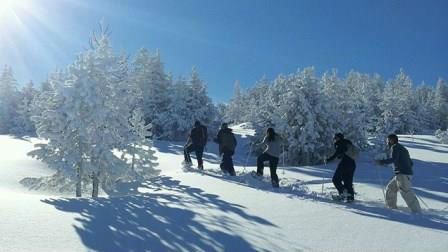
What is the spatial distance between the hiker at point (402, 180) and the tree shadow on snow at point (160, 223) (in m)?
3.82

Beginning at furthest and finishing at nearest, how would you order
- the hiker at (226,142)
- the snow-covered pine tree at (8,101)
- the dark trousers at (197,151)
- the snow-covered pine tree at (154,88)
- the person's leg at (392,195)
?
the snow-covered pine tree at (8,101) < the snow-covered pine tree at (154,88) < the dark trousers at (197,151) < the hiker at (226,142) < the person's leg at (392,195)

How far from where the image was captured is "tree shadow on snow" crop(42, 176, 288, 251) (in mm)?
6578

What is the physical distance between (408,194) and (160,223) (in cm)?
587

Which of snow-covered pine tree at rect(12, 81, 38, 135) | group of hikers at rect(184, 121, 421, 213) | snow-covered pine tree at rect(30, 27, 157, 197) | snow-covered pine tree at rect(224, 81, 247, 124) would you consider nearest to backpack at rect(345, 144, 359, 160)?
group of hikers at rect(184, 121, 421, 213)

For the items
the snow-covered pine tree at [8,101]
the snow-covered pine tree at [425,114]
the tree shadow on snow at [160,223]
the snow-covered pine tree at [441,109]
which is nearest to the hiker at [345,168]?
the tree shadow on snow at [160,223]

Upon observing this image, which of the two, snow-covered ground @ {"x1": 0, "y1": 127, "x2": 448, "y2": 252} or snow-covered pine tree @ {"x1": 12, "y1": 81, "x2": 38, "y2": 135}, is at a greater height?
snow-covered pine tree @ {"x1": 12, "y1": 81, "x2": 38, "y2": 135}

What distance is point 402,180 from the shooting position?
32.7 feet

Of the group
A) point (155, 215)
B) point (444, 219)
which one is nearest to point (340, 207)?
point (444, 219)

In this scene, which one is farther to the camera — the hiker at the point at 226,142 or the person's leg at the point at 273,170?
the hiker at the point at 226,142

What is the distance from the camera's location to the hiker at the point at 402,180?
9.73 m

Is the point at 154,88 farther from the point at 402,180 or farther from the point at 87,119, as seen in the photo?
the point at 402,180

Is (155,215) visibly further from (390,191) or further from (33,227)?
(390,191)

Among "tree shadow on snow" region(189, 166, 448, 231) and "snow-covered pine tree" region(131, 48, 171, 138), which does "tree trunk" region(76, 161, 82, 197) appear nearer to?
"tree shadow on snow" region(189, 166, 448, 231)

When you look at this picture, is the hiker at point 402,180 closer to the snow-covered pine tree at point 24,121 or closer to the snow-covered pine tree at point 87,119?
the snow-covered pine tree at point 87,119
